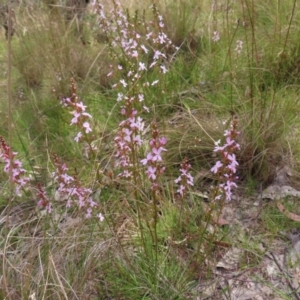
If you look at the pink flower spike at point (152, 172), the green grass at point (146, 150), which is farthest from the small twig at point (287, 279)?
the pink flower spike at point (152, 172)

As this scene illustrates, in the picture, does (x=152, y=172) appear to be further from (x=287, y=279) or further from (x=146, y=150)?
(x=146, y=150)

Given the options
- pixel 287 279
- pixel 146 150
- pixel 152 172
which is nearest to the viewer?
pixel 152 172

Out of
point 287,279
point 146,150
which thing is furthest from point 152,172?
point 146,150

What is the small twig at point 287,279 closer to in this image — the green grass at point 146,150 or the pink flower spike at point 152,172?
the green grass at point 146,150

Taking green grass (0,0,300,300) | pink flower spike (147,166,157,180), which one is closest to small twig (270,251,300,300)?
green grass (0,0,300,300)

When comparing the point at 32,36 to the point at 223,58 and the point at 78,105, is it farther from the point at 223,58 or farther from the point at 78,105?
the point at 78,105

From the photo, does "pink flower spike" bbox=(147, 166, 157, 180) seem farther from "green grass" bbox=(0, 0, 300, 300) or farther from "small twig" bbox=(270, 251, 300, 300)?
"small twig" bbox=(270, 251, 300, 300)

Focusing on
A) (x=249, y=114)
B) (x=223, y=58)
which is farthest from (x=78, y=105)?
(x=223, y=58)

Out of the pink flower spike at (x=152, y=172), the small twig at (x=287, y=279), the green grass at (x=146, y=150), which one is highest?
the pink flower spike at (x=152, y=172)

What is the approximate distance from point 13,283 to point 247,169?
4.21 feet

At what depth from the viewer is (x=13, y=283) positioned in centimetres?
173

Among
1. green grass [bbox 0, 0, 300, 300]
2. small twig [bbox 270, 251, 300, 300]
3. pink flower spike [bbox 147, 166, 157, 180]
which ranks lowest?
small twig [bbox 270, 251, 300, 300]

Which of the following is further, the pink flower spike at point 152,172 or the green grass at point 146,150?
the green grass at point 146,150

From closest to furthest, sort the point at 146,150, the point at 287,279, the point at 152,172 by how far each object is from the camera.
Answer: the point at 152,172 < the point at 287,279 < the point at 146,150
